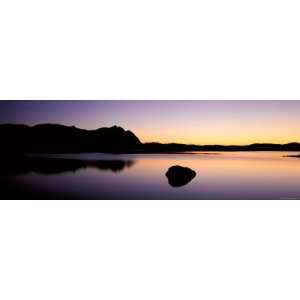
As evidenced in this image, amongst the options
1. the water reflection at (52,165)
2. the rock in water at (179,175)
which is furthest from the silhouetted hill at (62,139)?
the rock in water at (179,175)

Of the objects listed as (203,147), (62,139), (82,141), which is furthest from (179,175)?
(62,139)

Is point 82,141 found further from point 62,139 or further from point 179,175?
point 179,175

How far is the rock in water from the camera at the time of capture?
4883mm

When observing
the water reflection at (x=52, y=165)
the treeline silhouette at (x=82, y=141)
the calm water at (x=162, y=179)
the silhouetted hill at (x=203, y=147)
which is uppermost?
the treeline silhouette at (x=82, y=141)

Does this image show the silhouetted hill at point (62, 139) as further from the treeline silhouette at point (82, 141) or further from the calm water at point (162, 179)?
the calm water at point (162, 179)

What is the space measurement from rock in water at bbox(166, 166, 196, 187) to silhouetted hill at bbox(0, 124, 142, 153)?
0.44m

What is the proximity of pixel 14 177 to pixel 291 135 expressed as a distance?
9.49ft

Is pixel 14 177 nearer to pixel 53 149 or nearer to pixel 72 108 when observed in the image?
pixel 53 149

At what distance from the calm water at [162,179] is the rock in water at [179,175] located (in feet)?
0.12

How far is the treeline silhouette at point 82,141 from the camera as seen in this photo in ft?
16.3

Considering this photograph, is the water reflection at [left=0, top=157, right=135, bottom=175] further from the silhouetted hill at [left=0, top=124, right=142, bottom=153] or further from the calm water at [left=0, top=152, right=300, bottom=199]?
the silhouetted hill at [left=0, top=124, right=142, bottom=153]

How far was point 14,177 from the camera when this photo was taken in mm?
4910

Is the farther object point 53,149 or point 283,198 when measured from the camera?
point 53,149
